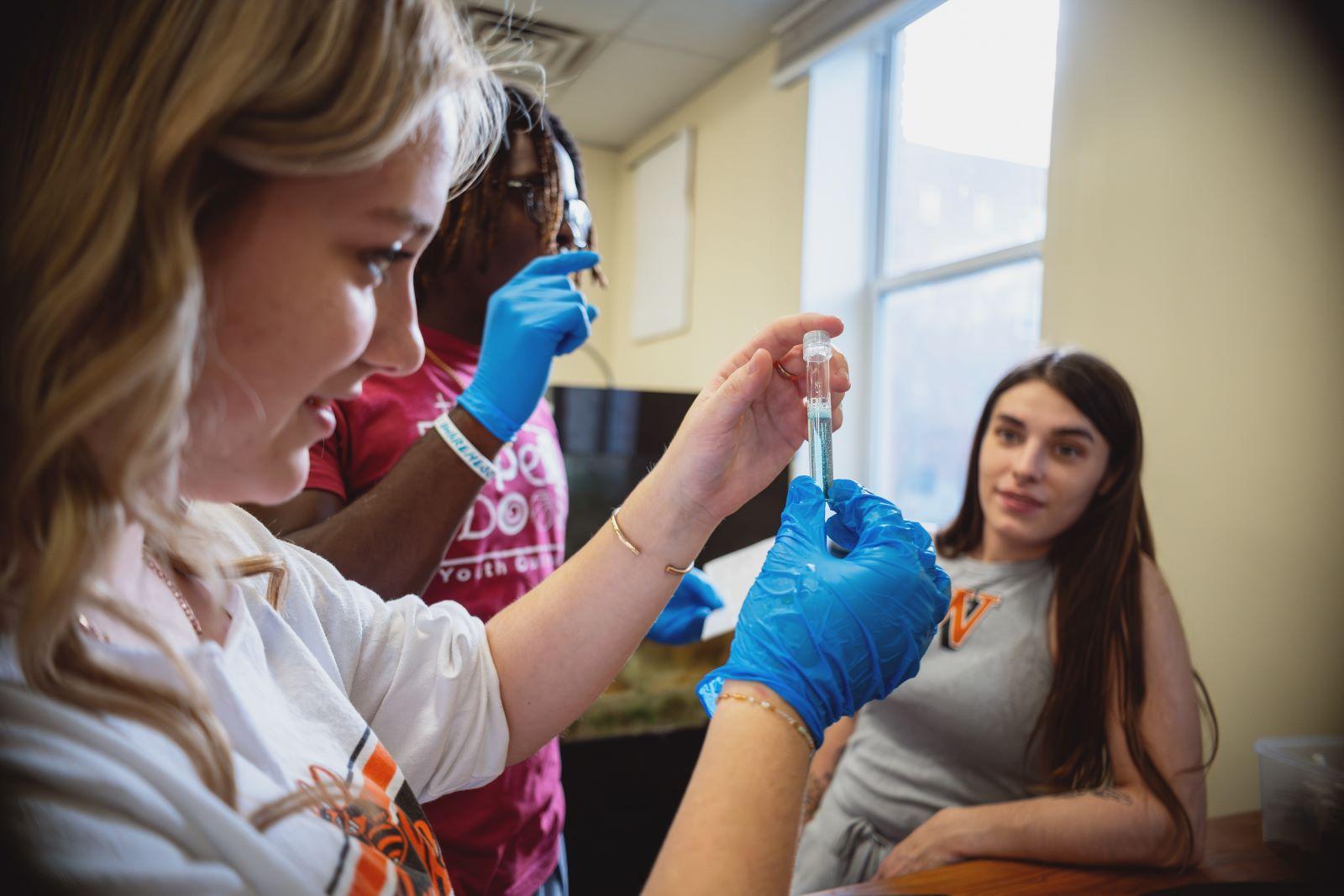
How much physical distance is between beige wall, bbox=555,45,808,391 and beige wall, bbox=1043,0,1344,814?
48.1 inches

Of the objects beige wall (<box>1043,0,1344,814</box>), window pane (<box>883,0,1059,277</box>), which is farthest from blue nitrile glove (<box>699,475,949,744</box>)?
window pane (<box>883,0,1059,277</box>)

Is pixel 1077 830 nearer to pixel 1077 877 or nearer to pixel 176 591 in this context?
pixel 1077 877

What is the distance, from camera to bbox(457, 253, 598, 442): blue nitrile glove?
3.37ft

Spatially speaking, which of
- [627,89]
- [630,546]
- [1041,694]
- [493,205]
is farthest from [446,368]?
[627,89]

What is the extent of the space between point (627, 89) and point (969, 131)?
1638 millimetres

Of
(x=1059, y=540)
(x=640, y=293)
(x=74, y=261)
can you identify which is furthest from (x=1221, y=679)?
(x=640, y=293)

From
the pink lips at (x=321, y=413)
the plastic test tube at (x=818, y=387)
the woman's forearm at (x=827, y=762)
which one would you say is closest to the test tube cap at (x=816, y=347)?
the plastic test tube at (x=818, y=387)

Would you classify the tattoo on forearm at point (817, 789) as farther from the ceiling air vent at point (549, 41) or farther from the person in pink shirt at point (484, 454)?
the ceiling air vent at point (549, 41)

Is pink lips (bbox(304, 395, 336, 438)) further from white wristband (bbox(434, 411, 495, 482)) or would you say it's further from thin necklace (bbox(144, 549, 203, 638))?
white wristband (bbox(434, 411, 495, 482))

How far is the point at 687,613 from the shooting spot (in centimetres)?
147

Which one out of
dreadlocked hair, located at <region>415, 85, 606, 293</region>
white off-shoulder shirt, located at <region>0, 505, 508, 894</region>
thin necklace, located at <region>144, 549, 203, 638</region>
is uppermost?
dreadlocked hair, located at <region>415, 85, 606, 293</region>

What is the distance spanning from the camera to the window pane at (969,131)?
216cm

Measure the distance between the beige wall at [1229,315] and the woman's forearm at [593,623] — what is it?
4.29 ft

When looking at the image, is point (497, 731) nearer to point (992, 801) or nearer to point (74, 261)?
point (74, 261)
